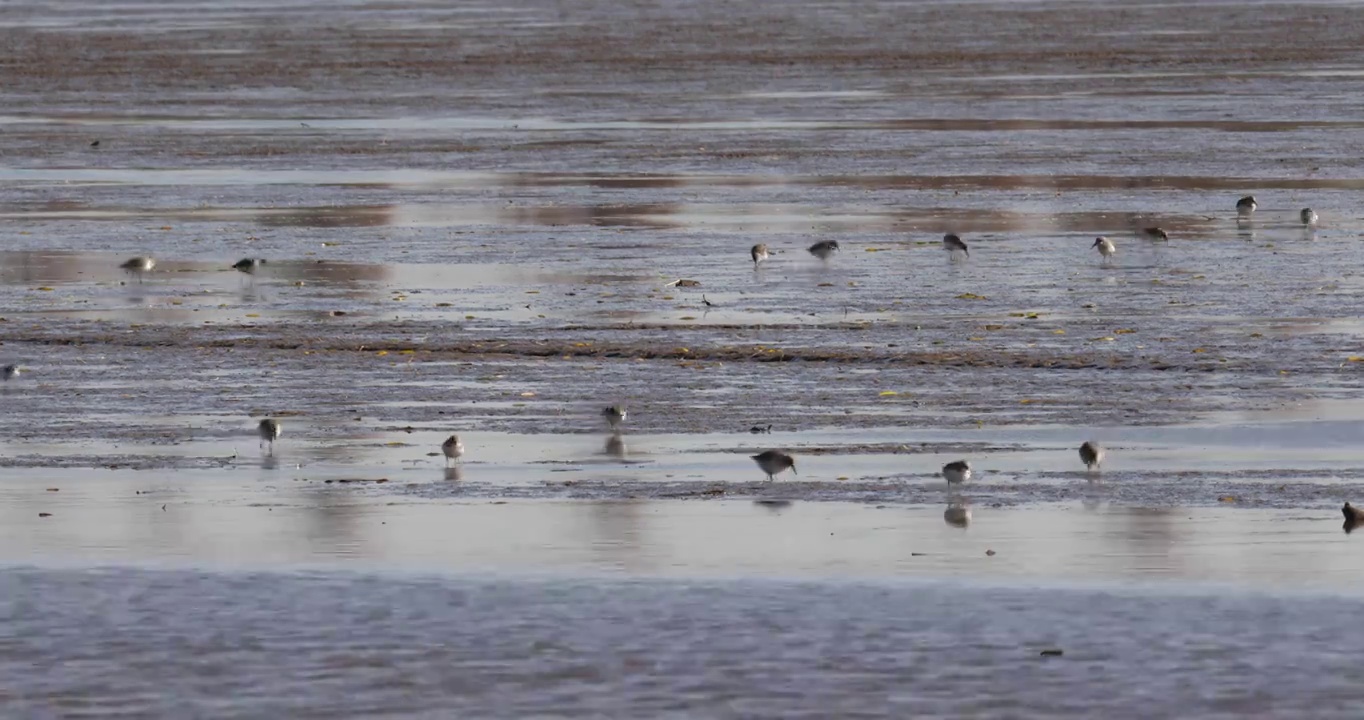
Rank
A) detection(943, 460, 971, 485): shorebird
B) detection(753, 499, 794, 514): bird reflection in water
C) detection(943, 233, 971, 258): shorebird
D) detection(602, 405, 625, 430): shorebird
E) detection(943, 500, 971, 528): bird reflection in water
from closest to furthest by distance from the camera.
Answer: detection(943, 500, 971, 528): bird reflection in water
detection(753, 499, 794, 514): bird reflection in water
detection(943, 460, 971, 485): shorebird
detection(602, 405, 625, 430): shorebird
detection(943, 233, 971, 258): shorebird

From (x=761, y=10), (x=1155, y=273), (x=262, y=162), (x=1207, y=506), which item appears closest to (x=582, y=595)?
(x=1207, y=506)

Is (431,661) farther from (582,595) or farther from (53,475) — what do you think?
(53,475)

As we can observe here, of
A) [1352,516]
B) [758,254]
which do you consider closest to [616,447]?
[1352,516]

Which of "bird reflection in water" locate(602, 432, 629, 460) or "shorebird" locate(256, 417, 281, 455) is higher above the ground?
"shorebird" locate(256, 417, 281, 455)

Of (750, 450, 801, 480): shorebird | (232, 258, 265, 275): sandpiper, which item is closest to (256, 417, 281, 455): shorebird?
(750, 450, 801, 480): shorebird

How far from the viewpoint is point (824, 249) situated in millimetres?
22672

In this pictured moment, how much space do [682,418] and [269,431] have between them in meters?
2.29

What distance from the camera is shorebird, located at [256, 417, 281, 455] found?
14164 millimetres

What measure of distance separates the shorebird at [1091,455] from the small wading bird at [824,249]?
939 cm

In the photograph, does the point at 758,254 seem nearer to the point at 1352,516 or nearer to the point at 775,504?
the point at 775,504

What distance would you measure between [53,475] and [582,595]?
149 inches

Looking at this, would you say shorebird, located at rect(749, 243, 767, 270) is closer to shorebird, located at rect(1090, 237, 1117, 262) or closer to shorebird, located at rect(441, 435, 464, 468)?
shorebird, located at rect(1090, 237, 1117, 262)

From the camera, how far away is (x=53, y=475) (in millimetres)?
13688

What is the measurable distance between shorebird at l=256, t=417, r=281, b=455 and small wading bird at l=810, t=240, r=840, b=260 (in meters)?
8.81
